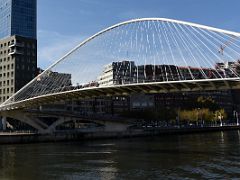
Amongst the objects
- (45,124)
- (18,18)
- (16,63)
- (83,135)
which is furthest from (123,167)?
(18,18)

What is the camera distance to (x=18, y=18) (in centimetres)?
14100

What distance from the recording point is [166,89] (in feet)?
145

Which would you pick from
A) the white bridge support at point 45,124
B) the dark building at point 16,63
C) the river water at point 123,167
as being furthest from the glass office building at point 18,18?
the river water at point 123,167

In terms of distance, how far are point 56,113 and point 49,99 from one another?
898 inches

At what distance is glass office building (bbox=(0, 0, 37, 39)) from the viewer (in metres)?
140

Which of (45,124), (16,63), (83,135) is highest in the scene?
(16,63)

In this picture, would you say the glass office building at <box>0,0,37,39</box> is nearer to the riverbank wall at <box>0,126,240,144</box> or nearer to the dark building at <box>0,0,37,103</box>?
the dark building at <box>0,0,37,103</box>

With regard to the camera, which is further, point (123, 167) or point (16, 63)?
point (16, 63)

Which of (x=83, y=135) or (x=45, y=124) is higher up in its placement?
(x=45, y=124)

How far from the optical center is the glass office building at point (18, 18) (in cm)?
14000

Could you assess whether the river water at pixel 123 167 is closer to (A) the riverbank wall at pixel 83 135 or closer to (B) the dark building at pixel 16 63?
(A) the riverbank wall at pixel 83 135

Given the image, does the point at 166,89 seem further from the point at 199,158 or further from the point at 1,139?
the point at 1,139

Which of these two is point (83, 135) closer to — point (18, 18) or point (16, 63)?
point (16, 63)

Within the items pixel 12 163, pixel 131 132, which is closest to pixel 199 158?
pixel 12 163
